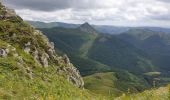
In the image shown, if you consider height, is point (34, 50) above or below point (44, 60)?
above

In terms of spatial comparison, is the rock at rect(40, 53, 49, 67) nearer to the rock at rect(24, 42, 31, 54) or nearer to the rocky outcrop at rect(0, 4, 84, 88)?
the rocky outcrop at rect(0, 4, 84, 88)

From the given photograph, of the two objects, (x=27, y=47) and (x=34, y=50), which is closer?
(x=34, y=50)

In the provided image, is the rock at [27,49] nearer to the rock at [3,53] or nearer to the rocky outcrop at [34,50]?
the rocky outcrop at [34,50]

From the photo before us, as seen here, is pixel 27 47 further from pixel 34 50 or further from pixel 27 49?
pixel 34 50

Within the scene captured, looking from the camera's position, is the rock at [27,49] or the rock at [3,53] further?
the rock at [27,49]

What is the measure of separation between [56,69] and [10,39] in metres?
19.6

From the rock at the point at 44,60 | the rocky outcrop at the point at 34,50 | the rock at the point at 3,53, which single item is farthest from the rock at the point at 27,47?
the rock at the point at 3,53

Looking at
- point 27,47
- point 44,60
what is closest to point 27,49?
point 27,47

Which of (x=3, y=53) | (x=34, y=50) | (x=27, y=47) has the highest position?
(x=3, y=53)

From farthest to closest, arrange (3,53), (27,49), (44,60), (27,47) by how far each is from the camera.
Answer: (27,47) < (27,49) < (44,60) < (3,53)

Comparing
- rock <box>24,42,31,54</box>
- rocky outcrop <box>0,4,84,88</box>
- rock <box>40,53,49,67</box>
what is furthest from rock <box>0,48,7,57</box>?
rock <box>24,42,31,54</box>

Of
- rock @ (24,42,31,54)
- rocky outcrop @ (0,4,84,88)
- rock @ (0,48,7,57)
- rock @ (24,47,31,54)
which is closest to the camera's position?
rock @ (0,48,7,57)

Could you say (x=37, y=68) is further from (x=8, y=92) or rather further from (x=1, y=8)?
(x=8, y=92)

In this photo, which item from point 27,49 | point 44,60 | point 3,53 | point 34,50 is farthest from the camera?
point 34,50
